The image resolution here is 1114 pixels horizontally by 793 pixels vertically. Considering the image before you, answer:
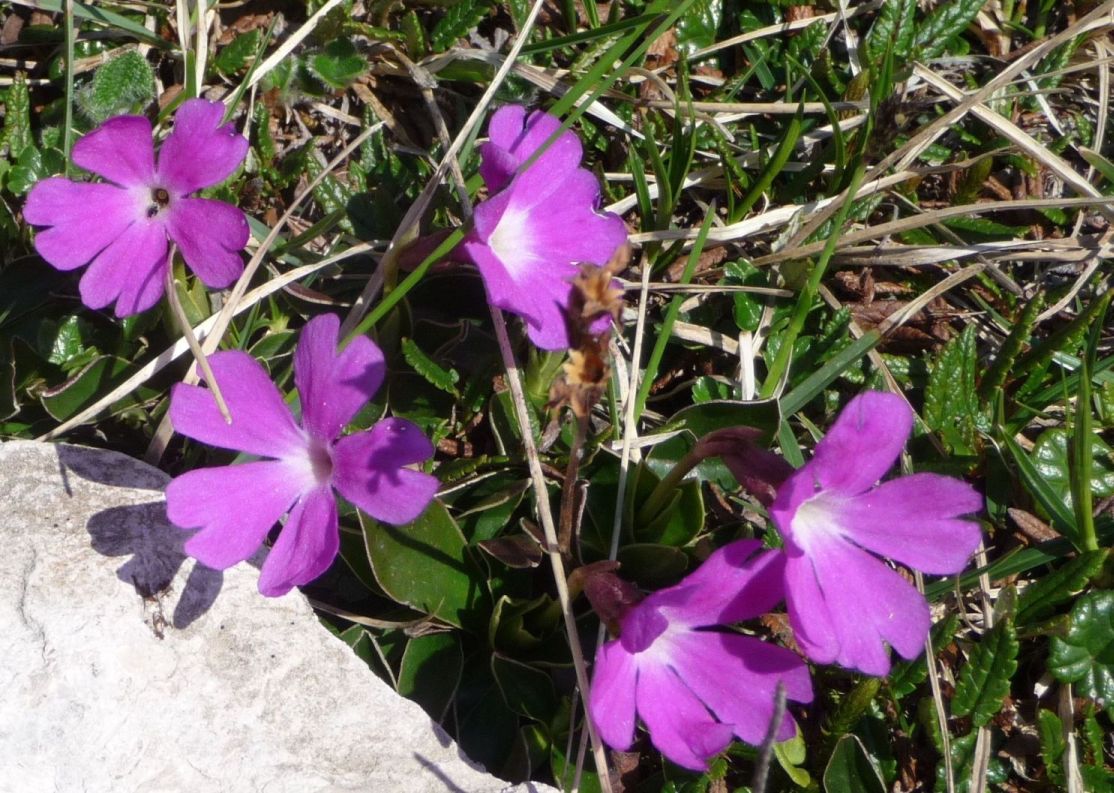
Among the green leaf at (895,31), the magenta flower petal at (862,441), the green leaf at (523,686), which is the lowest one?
the green leaf at (523,686)

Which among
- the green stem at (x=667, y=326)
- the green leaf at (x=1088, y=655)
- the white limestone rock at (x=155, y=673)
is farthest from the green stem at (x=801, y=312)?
the white limestone rock at (x=155, y=673)

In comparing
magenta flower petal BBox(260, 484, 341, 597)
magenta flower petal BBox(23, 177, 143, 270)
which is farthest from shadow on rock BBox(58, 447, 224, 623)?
magenta flower petal BBox(23, 177, 143, 270)

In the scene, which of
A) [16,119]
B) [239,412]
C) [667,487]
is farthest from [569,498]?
[16,119]

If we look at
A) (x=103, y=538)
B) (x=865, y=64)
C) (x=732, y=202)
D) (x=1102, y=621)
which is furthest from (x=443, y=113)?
(x=1102, y=621)

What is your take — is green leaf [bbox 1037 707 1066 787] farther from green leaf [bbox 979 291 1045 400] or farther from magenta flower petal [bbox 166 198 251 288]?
magenta flower petal [bbox 166 198 251 288]

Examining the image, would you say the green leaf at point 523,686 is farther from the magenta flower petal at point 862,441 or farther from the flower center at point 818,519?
the magenta flower petal at point 862,441

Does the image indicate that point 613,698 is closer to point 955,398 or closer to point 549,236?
point 549,236
